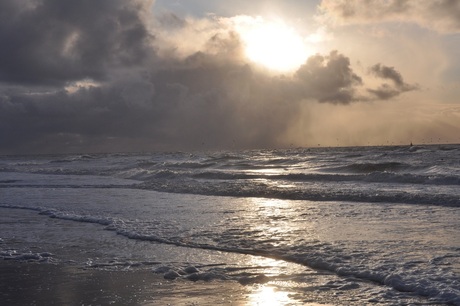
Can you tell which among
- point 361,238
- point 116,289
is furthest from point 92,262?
point 361,238

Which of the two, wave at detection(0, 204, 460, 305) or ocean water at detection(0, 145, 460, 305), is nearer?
wave at detection(0, 204, 460, 305)

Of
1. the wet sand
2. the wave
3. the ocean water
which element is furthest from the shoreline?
the wave

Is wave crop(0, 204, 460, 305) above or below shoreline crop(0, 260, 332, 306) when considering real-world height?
above

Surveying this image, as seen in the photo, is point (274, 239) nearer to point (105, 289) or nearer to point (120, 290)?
point (120, 290)

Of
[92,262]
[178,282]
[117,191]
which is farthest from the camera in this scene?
[117,191]

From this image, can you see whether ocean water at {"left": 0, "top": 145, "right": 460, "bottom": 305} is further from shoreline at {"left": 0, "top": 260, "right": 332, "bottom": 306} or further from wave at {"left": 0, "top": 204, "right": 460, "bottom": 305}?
→ shoreline at {"left": 0, "top": 260, "right": 332, "bottom": 306}

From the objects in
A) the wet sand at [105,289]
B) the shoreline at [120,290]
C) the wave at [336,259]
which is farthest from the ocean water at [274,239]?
the wet sand at [105,289]

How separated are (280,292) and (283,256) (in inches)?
86.5

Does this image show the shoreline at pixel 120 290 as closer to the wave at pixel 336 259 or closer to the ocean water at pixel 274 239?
the ocean water at pixel 274 239

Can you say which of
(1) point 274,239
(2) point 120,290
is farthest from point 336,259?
(2) point 120,290

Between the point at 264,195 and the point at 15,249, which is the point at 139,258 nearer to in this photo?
the point at 15,249

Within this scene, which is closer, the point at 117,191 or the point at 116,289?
the point at 116,289

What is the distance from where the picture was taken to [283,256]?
28.8 feet

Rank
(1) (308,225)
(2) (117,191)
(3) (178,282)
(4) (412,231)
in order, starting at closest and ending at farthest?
(3) (178,282)
(4) (412,231)
(1) (308,225)
(2) (117,191)
